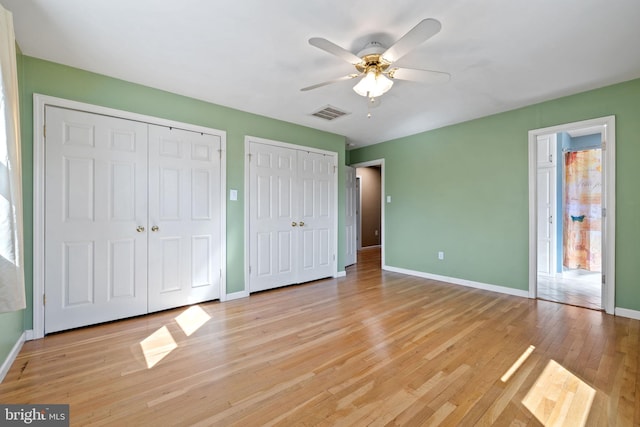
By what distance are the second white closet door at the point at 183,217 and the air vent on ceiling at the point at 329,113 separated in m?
1.40

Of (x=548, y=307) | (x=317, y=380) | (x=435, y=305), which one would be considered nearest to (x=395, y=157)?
(x=435, y=305)

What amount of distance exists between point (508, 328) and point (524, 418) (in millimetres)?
1360

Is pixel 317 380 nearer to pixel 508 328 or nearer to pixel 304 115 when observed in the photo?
pixel 508 328

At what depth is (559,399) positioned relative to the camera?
5.48ft

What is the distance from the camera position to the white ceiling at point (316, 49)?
6.08 feet

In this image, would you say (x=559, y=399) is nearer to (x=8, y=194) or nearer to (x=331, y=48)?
(x=331, y=48)

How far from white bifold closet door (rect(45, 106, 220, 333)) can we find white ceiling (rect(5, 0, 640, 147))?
64 centimetres

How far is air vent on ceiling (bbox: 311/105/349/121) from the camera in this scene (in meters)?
3.67

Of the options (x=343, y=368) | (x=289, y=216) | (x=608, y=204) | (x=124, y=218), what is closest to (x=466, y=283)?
(x=608, y=204)

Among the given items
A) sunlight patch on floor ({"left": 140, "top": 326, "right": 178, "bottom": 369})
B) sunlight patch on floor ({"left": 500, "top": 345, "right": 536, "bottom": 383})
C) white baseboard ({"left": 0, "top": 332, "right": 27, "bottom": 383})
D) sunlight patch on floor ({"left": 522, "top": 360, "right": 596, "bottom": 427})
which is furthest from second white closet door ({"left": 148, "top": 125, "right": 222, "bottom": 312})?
sunlight patch on floor ({"left": 522, "top": 360, "right": 596, "bottom": 427})

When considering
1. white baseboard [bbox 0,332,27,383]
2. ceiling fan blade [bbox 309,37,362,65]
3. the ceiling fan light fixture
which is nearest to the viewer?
ceiling fan blade [bbox 309,37,362,65]

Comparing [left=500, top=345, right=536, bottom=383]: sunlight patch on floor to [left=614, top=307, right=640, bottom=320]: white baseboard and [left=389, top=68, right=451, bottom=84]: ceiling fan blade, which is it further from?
[left=389, top=68, right=451, bottom=84]: ceiling fan blade

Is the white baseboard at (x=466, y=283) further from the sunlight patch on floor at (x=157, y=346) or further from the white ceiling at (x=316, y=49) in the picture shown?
the sunlight patch on floor at (x=157, y=346)

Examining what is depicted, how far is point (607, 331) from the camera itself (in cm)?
259
